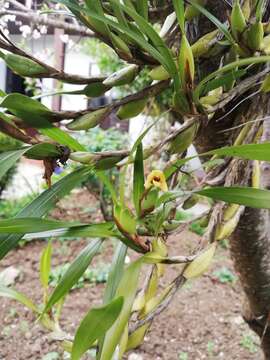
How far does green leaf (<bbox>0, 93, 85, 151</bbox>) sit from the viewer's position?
352mm

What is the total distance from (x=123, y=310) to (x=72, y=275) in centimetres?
7

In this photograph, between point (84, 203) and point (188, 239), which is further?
point (84, 203)

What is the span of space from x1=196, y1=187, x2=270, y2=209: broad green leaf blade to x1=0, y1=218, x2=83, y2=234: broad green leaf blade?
0.13 m

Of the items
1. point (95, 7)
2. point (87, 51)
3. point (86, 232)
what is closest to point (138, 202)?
point (86, 232)

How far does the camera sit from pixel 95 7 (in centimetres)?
38

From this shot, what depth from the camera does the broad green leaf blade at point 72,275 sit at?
387mm

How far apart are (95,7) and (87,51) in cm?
329

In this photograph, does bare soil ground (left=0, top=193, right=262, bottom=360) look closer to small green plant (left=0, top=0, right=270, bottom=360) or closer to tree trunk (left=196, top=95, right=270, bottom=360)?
tree trunk (left=196, top=95, right=270, bottom=360)

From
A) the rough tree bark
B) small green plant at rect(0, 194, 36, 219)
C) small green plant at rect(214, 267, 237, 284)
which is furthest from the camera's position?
small green plant at rect(0, 194, 36, 219)

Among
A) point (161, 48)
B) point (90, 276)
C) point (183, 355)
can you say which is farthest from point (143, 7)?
point (90, 276)

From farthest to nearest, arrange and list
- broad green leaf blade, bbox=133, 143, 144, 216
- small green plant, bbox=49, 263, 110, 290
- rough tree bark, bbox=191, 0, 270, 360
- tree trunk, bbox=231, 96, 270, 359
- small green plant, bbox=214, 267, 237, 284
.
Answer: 1. small green plant, bbox=214, 267, 237, 284
2. small green plant, bbox=49, 263, 110, 290
3. tree trunk, bbox=231, 96, 270, 359
4. rough tree bark, bbox=191, 0, 270, 360
5. broad green leaf blade, bbox=133, 143, 144, 216

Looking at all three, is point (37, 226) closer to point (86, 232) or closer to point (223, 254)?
point (86, 232)

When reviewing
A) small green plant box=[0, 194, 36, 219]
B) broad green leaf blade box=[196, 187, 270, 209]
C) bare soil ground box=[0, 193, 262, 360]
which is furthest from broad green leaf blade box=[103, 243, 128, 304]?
small green plant box=[0, 194, 36, 219]

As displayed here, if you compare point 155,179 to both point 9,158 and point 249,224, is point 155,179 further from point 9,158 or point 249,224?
point 249,224
